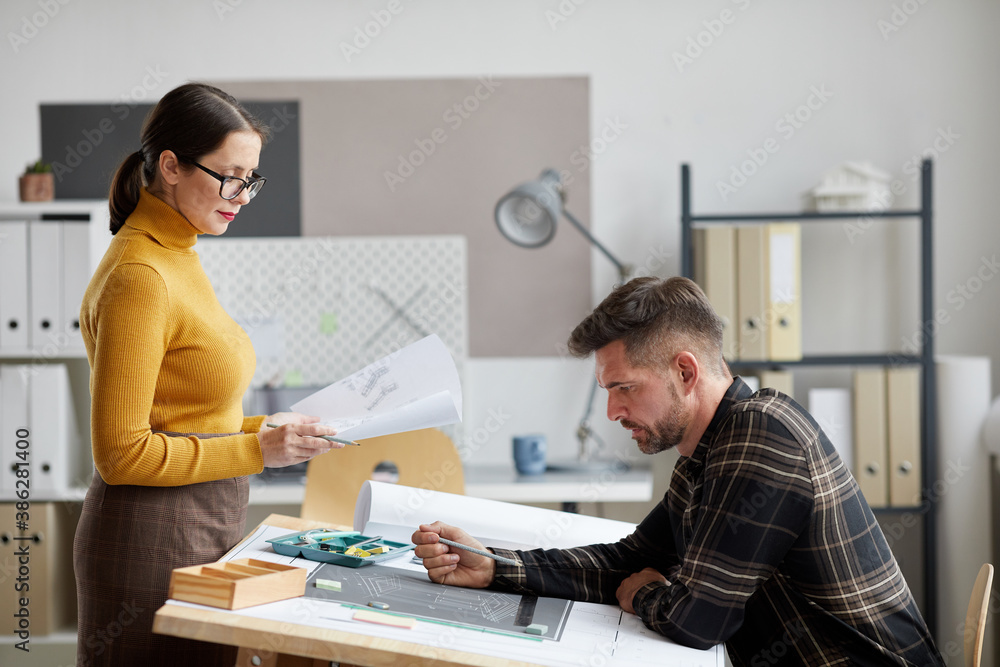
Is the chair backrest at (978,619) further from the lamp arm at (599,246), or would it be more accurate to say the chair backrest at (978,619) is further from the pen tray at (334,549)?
the lamp arm at (599,246)

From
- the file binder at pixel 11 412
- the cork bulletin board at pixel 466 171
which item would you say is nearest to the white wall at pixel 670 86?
the cork bulletin board at pixel 466 171

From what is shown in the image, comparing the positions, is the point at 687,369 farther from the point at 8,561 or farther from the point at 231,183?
the point at 8,561

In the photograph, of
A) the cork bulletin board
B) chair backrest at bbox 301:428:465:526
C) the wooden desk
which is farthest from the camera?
the cork bulletin board

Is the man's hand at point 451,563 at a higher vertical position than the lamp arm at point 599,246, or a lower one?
lower

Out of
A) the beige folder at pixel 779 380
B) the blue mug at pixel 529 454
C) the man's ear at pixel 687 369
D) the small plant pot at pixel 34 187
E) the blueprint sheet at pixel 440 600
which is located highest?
the small plant pot at pixel 34 187

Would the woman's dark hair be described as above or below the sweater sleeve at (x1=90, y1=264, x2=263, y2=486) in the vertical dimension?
above

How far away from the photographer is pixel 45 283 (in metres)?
2.71

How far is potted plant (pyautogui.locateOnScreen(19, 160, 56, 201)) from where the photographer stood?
9.20 ft

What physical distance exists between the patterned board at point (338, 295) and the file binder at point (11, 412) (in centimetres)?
70

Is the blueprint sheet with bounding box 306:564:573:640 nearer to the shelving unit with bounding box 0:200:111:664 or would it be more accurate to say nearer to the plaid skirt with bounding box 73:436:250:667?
the plaid skirt with bounding box 73:436:250:667

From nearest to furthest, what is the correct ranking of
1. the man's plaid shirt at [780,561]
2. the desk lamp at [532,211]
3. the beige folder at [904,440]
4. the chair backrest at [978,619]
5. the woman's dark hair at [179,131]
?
the man's plaid shirt at [780,561] < the chair backrest at [978,619] < the woman's dark hair at [179,131] < the desk lamp at [532,211] < the beige folder at [904,440]

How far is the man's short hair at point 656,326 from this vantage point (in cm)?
131

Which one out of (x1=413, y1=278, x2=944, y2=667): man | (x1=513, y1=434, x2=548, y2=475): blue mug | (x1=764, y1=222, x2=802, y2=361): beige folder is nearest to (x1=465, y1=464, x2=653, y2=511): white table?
(x1=513, y1=434, x2=548, y2=475): blue mug

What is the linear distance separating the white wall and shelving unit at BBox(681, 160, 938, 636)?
247 millimetres
